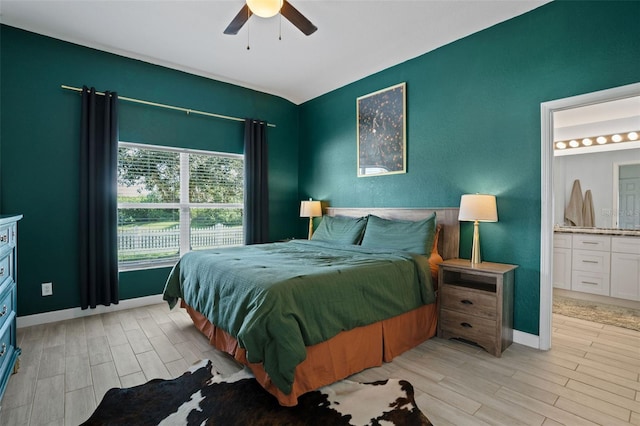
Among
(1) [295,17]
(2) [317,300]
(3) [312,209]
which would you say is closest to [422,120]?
(1) [295,17]

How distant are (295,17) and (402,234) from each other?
213 cm

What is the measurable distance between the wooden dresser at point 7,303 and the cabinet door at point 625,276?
5.69m

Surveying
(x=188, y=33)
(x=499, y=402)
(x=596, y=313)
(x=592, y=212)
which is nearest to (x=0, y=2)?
(x=188, y=33)

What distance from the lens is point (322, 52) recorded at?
3604mm

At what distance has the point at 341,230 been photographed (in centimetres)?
394

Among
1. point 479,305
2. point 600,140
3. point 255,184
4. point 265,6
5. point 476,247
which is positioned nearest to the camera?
point 265,6

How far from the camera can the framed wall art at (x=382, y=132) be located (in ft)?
12.5

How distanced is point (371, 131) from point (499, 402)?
3133mm

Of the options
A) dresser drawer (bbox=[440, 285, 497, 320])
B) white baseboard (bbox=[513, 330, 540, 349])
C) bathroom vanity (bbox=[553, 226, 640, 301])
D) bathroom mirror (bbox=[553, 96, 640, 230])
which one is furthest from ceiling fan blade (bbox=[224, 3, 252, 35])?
bathroom vanity (bbox=[553, 226, 640, 301])

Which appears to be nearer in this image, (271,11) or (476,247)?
(271,11)

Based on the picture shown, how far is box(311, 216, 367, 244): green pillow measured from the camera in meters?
3.77

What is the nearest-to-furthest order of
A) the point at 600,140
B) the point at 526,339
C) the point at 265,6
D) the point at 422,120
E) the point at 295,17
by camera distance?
1. the point at 265,6
2. the point at 295,17
3. the point at 526,339
4. the point at 422,120
5. the point at 600,140

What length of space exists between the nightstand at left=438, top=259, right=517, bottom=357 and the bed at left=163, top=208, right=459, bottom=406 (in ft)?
0.41

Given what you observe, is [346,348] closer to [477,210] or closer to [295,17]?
[477,210]
